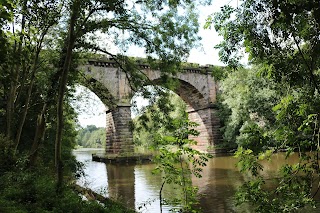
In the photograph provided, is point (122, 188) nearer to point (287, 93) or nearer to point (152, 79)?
point (287, 93)

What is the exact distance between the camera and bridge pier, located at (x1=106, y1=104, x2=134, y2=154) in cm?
2008

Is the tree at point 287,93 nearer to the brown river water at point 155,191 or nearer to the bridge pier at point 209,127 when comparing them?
the brown river water at point 155,191

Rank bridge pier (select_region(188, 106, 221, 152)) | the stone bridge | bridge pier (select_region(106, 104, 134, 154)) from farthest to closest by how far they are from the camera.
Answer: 1. bridge pier (select_region(188, 106, 221, 152))
2. the stone bridge
3. bridge pier (select_region(106, 104, 134, 154))

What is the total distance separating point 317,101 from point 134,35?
4.57 m

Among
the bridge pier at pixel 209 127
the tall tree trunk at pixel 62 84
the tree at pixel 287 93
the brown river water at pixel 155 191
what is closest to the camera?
the tree at pixel 287 93

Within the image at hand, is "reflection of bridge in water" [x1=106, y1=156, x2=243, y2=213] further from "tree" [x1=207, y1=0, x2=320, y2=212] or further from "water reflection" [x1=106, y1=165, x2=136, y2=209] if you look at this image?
"tree" [x1=207, y1=0, x2=320, y2=212]

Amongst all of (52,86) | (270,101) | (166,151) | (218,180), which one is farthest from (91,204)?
(270,101)

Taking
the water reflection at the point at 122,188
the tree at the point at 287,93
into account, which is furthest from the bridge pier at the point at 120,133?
the tree at the point at 287,93

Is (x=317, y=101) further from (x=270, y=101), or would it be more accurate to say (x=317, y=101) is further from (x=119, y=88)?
(x=119, y=88)

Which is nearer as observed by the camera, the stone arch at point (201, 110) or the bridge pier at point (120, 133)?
the bridge pier at point (120, 133)

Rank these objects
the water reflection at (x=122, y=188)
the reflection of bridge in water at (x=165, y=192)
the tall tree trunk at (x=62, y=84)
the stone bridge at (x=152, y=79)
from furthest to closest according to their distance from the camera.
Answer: the stone bridge at (x=152, y=79) < the water reflection at (x=122, y=188) < the reflection of bridge in water at (x=165, y=192) < the tall tree trunk at (x=62, y=84)

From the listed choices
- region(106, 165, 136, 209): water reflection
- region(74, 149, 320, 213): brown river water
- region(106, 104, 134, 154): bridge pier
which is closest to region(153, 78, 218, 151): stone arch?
region(106, 104, 134, 154): bridge pier

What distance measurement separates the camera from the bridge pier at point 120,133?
20078 mm

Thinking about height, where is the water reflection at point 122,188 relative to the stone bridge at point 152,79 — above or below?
below
